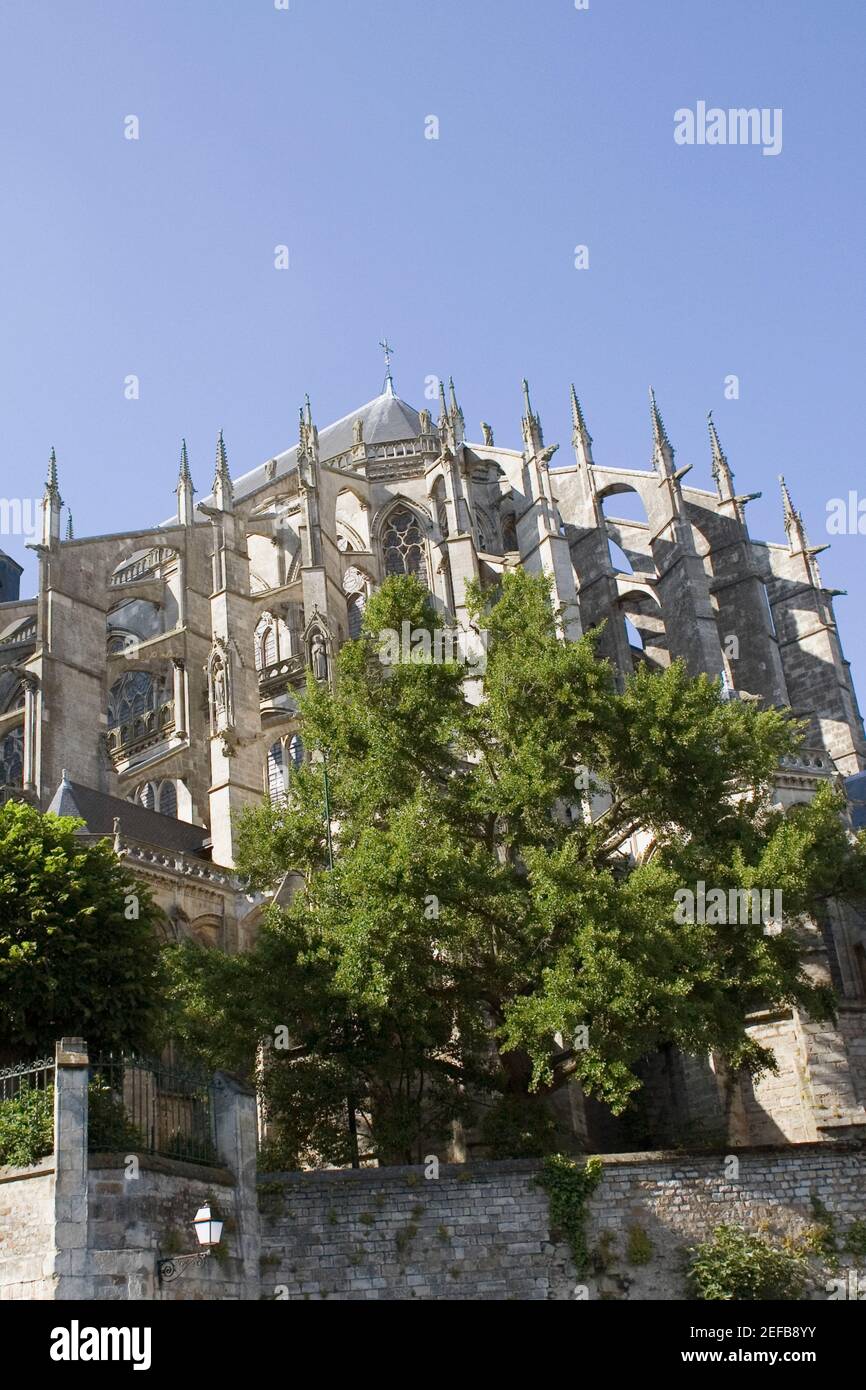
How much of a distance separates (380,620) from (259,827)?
164 inches

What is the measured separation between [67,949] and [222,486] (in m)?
21.2

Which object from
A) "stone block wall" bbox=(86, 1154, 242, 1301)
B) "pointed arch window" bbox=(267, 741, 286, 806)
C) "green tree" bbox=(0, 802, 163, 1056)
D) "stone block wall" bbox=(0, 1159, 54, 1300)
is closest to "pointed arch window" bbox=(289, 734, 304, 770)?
"pointed arch window" bbox=(267, 741, 286, 806)

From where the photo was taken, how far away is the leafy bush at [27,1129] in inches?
591

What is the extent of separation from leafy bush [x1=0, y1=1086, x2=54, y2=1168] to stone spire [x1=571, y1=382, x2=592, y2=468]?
29709 mm

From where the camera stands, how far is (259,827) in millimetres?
24328

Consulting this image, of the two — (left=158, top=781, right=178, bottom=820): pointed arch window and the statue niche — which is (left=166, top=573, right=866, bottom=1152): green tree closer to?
the statue niche

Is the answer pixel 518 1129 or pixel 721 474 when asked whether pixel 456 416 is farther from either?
pixel 518 1129

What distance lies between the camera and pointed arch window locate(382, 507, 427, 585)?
43000mm

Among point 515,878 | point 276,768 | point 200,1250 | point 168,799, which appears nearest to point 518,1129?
point 515,878

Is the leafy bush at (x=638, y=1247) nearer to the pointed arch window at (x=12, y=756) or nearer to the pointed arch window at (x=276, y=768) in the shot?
the pointed arch window at (x=276, y=768)

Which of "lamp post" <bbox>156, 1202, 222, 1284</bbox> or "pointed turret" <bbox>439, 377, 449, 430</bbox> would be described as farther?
"pointed turret" <bbox>439, 377, 449, 430</bbox>

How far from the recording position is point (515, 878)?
2178 cm

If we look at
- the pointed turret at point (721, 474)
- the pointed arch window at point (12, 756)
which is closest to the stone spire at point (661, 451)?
the pointed turret at point (721, 474)
